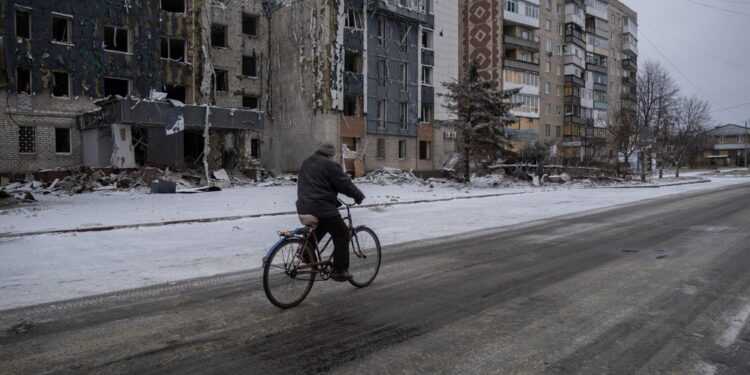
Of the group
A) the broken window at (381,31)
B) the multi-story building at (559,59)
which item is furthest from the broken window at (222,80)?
the multi-story building at (559,59)

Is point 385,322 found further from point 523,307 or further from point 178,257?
point 178,257

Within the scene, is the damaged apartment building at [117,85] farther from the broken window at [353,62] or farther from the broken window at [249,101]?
the broken window at [353,62]

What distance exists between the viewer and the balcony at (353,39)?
36.8 m

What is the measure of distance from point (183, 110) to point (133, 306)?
23.0m

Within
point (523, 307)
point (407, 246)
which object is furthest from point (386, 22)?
point (523, 307)

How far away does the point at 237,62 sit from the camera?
1415 inches

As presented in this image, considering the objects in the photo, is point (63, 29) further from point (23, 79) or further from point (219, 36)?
point (219, 36)

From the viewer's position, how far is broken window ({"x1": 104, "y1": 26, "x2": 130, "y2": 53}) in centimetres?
2994

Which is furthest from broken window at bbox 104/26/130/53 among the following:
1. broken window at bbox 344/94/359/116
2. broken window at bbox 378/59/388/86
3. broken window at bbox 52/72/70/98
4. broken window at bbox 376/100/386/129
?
broken window at bbox 376/100/386/129

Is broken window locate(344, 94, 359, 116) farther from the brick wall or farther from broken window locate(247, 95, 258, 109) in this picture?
the brick wall

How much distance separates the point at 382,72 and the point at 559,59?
3542 cm

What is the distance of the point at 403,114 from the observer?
41.3m

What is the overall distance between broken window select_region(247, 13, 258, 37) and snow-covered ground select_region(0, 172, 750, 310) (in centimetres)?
2043

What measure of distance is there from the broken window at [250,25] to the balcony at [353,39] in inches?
270
